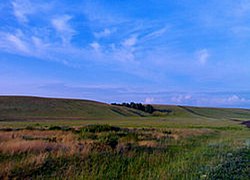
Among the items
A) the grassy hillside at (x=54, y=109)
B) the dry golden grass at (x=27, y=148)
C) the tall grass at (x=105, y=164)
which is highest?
the grassy hillside at (x=54, y=109)

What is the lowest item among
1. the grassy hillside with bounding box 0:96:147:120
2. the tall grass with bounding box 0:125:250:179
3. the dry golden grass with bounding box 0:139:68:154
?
the tall grass with bounding box 0:125:250:179

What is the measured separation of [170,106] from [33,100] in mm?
76851

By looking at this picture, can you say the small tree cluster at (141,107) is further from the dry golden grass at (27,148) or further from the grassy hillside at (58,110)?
the dry golden grass at (27,148)

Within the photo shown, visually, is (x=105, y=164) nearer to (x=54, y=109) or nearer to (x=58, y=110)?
(x=58, y=110)

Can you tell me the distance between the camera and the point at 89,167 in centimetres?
943

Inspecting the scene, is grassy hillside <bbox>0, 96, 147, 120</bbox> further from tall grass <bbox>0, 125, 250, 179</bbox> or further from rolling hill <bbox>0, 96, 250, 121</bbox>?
tall grass <bbox>0, 125, 250, 179</bbox>

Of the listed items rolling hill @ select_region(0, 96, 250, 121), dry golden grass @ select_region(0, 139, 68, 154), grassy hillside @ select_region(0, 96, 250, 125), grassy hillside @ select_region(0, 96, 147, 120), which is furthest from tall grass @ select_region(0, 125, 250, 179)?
grassy hillside @ select_region(0, 96, 147, 120)

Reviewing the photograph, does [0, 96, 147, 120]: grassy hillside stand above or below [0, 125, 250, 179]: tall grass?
above

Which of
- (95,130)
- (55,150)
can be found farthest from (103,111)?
(55,150)

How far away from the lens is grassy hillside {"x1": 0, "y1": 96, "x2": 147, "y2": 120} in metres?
92.7

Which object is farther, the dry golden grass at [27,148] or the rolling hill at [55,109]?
the rolling hill at [55,109]

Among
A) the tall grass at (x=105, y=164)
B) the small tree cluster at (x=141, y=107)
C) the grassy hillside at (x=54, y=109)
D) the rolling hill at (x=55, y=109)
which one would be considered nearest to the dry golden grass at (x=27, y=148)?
the tall grass at (x=105, y=164)

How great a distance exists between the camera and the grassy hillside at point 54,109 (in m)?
92.7

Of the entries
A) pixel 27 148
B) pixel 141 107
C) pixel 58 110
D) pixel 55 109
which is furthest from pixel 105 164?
pixel 141 107
